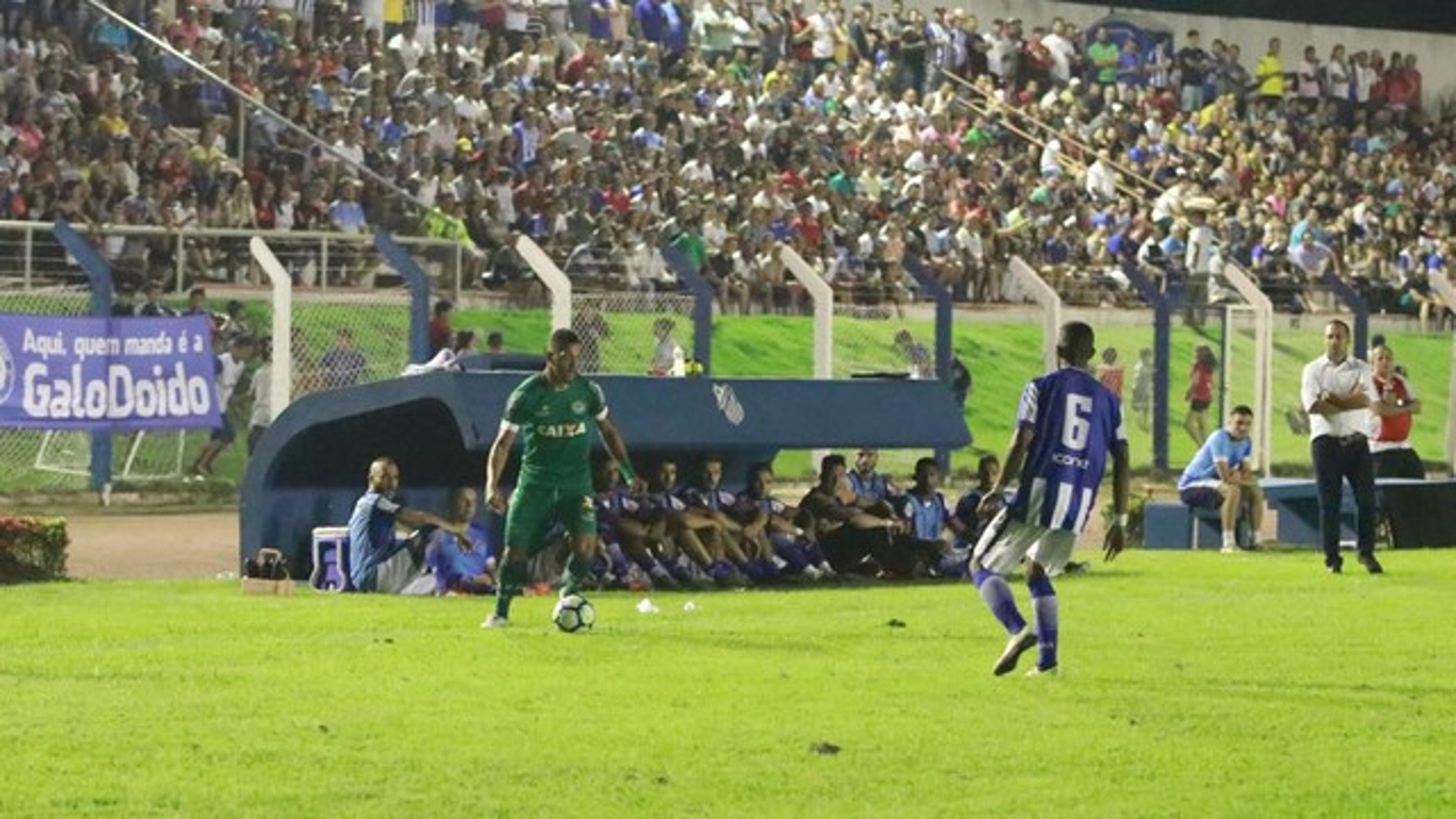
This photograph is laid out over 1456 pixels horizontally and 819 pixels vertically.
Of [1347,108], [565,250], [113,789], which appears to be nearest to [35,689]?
[113,789]

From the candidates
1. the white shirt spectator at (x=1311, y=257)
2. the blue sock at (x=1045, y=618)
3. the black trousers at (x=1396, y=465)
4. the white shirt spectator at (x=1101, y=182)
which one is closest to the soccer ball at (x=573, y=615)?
the blue sock at (x=1045, y=618)

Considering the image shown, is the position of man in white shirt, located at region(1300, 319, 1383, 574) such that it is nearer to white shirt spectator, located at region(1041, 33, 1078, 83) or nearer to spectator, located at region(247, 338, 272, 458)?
spectator, located at region(247, 338, 272, 458)

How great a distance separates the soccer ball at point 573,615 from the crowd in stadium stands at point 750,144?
1401cm

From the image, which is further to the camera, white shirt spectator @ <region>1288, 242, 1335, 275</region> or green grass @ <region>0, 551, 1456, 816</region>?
white shirt spectator @ <region>1288, 242, 1335, 275</region>

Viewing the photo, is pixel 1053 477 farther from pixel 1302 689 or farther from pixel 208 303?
pixel 208 303

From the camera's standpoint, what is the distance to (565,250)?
116 ft

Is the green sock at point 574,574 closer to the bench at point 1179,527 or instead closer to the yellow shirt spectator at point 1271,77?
the bench at point 1179,527

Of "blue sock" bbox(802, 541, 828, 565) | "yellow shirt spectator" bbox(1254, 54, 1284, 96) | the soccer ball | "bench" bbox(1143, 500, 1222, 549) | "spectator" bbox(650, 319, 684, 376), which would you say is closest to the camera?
the soccer ball

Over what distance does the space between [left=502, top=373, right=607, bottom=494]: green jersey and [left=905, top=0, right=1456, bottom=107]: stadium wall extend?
110ft

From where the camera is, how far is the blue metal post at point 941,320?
3488 cm

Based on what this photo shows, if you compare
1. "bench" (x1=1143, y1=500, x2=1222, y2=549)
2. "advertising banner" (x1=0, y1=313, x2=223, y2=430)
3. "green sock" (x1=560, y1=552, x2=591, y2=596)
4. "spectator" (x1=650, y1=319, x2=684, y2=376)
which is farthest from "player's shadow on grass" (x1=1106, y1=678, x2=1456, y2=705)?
"advertising banner" (x1=0, y1=313, x2=223, y2=430)

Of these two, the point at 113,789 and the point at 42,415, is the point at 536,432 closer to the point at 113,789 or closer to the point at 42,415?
the point at 113,789

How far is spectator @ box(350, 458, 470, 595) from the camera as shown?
23203 millimetres

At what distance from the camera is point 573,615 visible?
1894 centimetres
